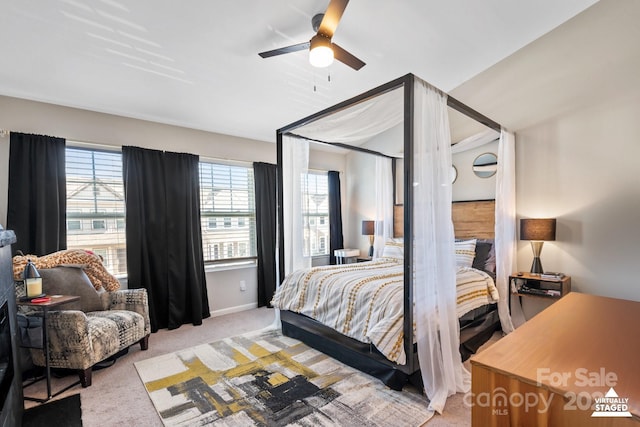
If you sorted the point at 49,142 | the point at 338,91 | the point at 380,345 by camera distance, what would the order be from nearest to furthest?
the point at 380,345 < the point at 49,142 < the point at 338,91

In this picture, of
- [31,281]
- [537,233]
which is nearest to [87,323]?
[31,281]

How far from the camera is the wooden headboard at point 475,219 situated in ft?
12.3

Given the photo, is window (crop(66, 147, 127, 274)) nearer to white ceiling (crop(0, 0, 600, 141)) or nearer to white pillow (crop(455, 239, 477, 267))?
white ceiling (crop(0, 0, 600, 141))

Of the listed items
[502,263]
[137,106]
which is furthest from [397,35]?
[137,106]

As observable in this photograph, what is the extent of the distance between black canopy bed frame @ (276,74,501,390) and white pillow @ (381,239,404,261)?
119 centimetres

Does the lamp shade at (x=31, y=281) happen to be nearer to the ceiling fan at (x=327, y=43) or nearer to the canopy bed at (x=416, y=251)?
the canopy bed at (x=416, y=251)

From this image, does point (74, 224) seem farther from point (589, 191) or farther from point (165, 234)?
point (589, 191)

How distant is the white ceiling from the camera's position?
2.23 m

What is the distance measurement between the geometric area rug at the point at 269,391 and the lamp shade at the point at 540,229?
2061 mm

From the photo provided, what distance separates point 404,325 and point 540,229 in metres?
2.01

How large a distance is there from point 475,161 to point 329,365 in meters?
3.05

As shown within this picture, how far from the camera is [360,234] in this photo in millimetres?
5410

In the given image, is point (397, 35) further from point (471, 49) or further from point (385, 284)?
point (385, 284)

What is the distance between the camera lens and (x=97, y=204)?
337cm
